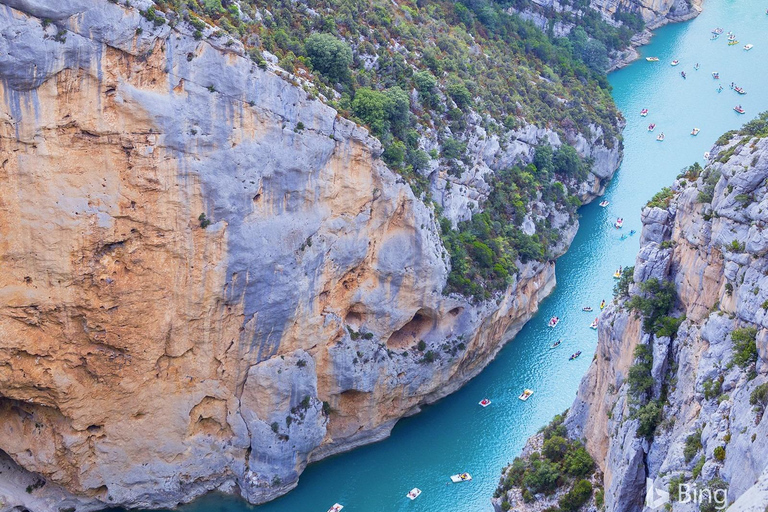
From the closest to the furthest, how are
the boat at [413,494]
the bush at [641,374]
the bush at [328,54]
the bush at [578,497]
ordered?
the bush at [641,374] < the bush at [578,497] < the boat at [413,494] < the bush at [328,54]

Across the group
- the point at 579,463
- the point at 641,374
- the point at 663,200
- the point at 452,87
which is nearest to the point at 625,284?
the point at 663,200

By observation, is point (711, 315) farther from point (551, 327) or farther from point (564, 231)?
point (564, 231)

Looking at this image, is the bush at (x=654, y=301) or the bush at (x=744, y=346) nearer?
the bush at (x=744, y=346)

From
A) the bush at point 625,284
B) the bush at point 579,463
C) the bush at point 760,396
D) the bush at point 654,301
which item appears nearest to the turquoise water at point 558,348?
the bush at point 579,463

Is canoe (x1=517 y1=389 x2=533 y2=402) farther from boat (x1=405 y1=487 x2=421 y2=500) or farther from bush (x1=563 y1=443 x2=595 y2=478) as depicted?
bush (x1=563 y1=443 x2=595 y2=478)

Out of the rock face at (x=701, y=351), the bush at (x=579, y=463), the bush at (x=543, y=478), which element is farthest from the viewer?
the bush at (x=543, y=478)

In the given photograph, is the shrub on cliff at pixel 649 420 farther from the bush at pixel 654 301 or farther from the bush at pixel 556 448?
the bush at pixel 556 448

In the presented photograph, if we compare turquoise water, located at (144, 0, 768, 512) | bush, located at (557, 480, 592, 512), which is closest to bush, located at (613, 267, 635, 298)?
bush, located at (557, 480, 592, 512)

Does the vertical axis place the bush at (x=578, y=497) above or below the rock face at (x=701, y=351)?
below

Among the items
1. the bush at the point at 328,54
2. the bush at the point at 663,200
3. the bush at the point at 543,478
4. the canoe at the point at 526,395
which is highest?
the bush at the point at 663,200
